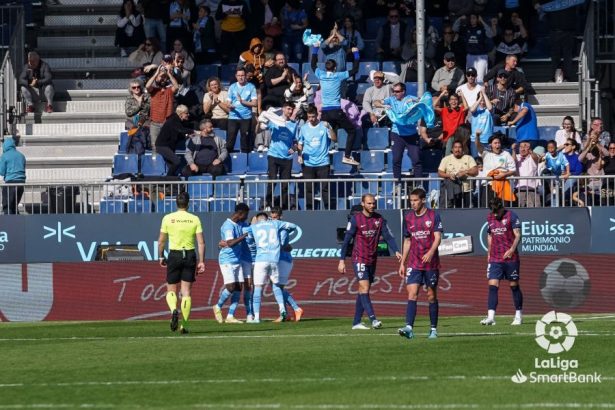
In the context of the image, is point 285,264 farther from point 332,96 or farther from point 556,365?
point 556,365

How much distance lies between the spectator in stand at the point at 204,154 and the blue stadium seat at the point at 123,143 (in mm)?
1656

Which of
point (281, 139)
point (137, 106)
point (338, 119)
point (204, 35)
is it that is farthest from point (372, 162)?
point (204, 35)

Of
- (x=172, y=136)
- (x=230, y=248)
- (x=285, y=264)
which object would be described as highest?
(x=172, y=136)

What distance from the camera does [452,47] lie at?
30719mm

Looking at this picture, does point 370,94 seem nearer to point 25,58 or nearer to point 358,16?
point 358,16

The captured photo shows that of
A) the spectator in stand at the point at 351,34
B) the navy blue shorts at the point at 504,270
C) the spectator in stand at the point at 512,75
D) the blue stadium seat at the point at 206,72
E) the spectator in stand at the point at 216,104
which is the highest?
the spectator in stand at the point at 351,34

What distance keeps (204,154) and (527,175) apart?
625 cm

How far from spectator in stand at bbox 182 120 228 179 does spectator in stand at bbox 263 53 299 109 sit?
70.8 inches

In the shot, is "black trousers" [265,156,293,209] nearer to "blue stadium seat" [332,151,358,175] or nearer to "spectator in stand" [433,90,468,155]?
"blue stadium seat" [332,151,358,175]

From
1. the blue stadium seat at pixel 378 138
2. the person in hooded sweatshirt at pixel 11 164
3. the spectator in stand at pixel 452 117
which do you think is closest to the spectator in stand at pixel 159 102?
the person in hooded sweatshirt at pixel 11 164

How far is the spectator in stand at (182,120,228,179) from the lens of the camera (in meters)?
28.1

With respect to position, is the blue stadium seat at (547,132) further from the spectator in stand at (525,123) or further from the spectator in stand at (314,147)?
the spectator in stand at (314,147)

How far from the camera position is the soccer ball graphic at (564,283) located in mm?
26328

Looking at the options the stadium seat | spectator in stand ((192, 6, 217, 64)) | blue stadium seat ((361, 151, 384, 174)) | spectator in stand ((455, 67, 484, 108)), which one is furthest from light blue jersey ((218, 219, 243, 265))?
spectator in stand ((192, 6, 217, 64))
